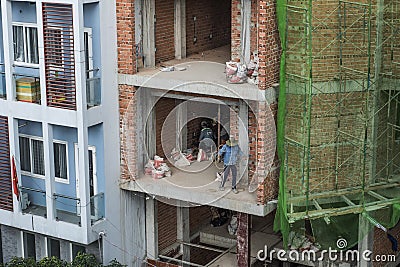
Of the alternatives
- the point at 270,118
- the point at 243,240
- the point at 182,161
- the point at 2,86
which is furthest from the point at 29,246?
the point at 270,118

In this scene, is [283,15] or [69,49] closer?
[283,15]

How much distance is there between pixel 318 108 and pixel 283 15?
1784mm

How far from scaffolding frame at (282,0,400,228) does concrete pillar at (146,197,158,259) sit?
11.8ft

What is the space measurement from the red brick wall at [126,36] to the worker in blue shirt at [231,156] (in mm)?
2489

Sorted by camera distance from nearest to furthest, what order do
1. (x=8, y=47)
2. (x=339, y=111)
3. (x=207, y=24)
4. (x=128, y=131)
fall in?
(x=339, y=111) → (x=8, y=47) → (x=128, y=131) → (x=207, y=24)

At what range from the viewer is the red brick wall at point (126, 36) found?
1627 cm

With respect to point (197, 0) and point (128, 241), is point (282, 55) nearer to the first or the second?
point (197, 0)

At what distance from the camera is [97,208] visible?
16.7 metres

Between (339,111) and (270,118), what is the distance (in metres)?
1.28

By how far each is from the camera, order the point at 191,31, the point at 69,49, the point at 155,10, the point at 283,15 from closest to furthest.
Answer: the point at 283,15
the point at 69,49
the point at 155,10
the point at 191,31

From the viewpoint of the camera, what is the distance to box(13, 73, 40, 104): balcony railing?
16516mm

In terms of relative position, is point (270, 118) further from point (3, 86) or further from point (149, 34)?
point (3, 86)

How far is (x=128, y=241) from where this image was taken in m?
17.4

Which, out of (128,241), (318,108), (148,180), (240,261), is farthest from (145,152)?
(318,108)
